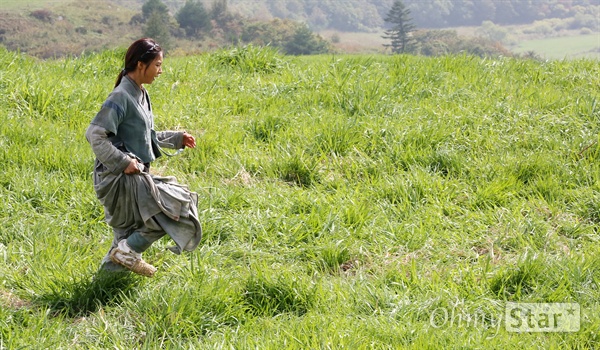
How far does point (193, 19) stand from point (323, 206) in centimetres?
4081

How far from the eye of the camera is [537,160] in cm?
629

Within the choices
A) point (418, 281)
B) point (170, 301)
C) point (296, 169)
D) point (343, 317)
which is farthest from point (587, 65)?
point (170, 301)

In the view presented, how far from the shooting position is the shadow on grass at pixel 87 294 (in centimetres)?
419

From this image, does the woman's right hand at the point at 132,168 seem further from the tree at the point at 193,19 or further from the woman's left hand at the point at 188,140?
the tree at the point at 193,19

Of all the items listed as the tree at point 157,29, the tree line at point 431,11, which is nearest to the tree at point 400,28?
the tree at point 157,29

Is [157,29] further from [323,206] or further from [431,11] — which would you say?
[431,11]

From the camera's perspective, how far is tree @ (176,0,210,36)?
4250 cm

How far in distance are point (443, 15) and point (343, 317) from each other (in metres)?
117

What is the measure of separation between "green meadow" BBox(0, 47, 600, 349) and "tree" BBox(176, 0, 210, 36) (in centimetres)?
3452

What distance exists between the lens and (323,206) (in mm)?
5570

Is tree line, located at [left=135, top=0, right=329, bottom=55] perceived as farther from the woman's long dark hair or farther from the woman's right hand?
the woman's right hand

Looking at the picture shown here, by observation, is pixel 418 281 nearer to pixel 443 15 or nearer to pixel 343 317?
pixel 343 317

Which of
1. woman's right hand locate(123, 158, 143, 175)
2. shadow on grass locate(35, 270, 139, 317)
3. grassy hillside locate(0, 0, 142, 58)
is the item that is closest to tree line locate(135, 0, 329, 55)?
grassy hillside locate(0, 0, 142, 58)

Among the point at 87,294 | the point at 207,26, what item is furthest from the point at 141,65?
the point at 207,26
